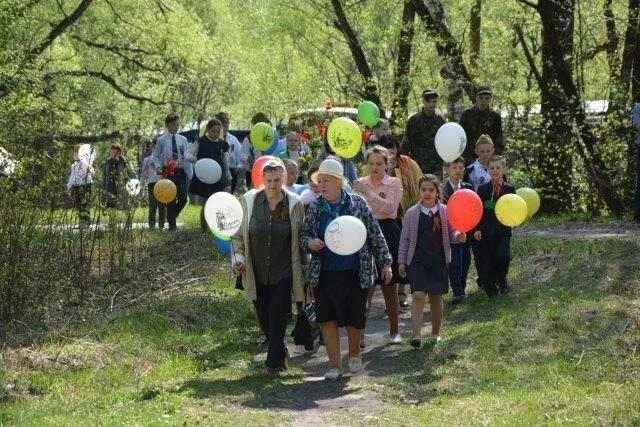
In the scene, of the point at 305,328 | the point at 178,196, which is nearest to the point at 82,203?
the point at 305,328

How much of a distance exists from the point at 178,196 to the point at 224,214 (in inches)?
376

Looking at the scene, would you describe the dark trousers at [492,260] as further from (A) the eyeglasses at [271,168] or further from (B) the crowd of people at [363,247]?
(A) the eyeglasses at [271,168]

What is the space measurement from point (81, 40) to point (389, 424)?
23100 millimetres

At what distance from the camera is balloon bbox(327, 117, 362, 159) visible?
14008 millimetres

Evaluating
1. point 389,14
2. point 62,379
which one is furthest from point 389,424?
point 389,14

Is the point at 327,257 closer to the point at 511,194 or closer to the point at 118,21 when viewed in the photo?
the point at 511,194

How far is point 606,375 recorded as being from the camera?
980 centimetres

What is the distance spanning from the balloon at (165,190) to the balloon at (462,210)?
7.50m

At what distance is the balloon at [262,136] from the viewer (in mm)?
17734

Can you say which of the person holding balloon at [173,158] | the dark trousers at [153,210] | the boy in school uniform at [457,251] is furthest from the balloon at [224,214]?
the dark trousers at [153,210]

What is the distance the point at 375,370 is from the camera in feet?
36.5

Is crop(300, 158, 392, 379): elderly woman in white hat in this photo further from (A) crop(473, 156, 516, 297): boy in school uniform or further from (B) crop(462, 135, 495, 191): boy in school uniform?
(B) crop(462, 135, 495, 191): boy in school uniform

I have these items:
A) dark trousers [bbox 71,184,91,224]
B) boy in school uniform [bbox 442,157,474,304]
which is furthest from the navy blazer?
dark trousers [bbox 71,184,91,224]

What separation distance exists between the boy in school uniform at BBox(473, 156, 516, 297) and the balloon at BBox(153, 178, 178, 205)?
6376mm
